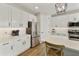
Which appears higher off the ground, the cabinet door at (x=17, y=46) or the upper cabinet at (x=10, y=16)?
the upper cabinet at (x=10, y=16)

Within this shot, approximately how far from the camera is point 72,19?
7.52ft

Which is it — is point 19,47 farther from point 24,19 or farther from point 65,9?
point 65,9

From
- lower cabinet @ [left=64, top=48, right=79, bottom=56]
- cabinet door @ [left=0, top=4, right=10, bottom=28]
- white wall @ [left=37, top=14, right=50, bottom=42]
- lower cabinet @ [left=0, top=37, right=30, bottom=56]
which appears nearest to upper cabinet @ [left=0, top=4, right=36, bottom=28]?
cabinet door @ [left=0, top=4, right=10, bottom=28]

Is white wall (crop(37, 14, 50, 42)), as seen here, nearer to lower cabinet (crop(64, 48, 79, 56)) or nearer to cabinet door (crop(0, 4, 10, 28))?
lower cabinet (crop(64, 48, 79, 56))

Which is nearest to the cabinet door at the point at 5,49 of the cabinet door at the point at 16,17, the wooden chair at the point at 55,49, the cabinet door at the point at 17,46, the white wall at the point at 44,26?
the cabinet door at the point at 17,46

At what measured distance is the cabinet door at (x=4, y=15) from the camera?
117 inches

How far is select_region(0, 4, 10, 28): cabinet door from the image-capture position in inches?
117

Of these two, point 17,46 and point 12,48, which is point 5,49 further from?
point 17,46

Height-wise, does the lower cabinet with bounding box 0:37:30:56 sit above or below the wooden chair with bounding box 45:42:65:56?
below

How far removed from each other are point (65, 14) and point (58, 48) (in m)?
0.92

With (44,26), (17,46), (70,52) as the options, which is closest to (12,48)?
(17,46)

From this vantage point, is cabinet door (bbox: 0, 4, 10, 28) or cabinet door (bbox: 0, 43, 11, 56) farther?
cabinet door (bbox: 0, 4, 10, 28)

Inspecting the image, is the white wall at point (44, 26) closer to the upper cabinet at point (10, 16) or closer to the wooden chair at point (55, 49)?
the wooden chair at point (55, 49)

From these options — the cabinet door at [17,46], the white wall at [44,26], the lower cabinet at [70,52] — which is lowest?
the cabinet door at [17,46]
